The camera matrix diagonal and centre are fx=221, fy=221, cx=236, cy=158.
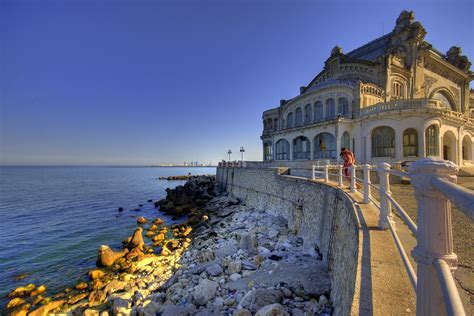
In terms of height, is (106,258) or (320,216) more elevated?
(320,216)

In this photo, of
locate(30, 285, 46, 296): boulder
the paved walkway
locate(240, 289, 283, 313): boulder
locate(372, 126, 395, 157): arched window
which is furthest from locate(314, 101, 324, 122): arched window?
Answer: locate(30, 285, 46, 296): boulder

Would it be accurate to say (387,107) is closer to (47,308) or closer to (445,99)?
(445,99)

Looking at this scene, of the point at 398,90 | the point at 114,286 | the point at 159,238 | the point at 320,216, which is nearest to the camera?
the point at 114,286

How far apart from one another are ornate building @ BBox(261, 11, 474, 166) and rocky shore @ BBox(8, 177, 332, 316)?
43.4ft

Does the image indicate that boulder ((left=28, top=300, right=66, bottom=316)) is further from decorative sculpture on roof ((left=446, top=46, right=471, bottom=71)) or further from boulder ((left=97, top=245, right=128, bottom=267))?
decorative sculpture on roof ((left=446, top=46, right=471, bottom=71))

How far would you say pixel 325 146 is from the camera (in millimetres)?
22938

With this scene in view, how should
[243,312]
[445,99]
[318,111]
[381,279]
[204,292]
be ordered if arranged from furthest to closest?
[445,99]
[318,111]
[204,292]
[243,312]
[381,279]

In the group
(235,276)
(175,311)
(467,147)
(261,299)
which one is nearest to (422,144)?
(467,147)

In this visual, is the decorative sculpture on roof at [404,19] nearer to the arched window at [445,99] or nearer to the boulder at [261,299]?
the arched window at [445,99]

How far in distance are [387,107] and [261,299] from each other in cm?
2004

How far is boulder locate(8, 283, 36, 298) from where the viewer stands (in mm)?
8883

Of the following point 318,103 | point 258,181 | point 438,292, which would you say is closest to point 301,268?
point 438,292

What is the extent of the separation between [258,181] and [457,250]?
625 inches

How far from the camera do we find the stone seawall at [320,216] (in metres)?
4.06
